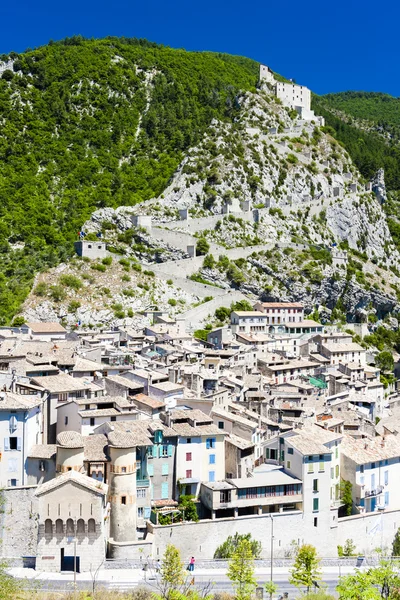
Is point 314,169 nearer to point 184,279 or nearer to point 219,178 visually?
point 219,178

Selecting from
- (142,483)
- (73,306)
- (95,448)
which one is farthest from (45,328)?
(142,483)

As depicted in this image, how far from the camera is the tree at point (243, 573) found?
87.5ft

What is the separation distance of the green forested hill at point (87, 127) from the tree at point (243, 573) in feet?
191

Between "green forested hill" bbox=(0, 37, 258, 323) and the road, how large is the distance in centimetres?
5552

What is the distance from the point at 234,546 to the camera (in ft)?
106

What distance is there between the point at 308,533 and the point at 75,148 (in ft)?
338

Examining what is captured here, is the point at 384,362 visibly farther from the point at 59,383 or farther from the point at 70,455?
the point at 70,455

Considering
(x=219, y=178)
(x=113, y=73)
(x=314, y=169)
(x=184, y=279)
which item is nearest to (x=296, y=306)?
(x=184, y=279)

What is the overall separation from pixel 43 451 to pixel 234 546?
9.78 meters

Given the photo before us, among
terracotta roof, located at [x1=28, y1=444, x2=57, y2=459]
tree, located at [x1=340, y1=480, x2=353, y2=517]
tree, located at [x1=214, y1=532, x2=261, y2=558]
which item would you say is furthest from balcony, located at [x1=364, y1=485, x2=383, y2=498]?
terracotta roof, located at [x1=28, y1=444, x2=57, y2=459]

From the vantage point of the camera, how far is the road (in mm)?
27969

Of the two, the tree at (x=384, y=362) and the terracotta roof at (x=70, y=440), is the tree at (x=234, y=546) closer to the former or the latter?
the terracotta roof at (x=70, y=440)

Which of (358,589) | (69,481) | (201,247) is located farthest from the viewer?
(201,247)

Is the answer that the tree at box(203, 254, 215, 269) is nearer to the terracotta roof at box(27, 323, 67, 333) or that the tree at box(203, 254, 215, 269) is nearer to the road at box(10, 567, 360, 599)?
the terracotta roof at box(27, 323, 67, 333)
